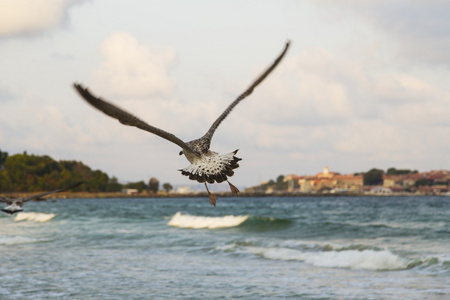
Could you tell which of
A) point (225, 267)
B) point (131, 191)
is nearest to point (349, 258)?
point (225, 267)

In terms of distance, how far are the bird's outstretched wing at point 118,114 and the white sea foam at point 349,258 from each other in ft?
42.6

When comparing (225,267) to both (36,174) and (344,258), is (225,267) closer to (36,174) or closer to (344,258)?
(344,258)

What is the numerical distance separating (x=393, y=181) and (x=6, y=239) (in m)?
166

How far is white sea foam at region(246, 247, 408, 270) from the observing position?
19391 mm

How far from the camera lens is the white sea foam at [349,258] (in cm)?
1939

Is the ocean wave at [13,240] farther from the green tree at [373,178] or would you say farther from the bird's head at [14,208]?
the green tree at [373,178]

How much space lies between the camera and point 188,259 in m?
21.3

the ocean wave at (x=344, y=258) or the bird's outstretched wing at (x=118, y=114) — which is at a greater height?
the bird's outstretched wing at (x=118, y=114)

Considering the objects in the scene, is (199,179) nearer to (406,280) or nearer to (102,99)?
(102,99)

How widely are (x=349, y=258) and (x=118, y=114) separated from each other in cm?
1524

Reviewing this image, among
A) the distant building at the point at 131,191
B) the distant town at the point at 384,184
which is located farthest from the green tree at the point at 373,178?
the distant building at the point at 131,191

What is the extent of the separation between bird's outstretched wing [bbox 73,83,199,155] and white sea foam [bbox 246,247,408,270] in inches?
511

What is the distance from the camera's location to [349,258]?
2055 centimetres

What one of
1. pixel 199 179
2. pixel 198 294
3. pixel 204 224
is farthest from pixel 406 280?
pixel 204 224
